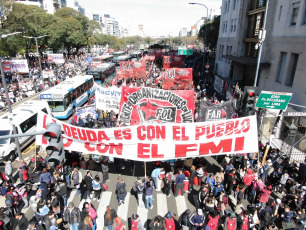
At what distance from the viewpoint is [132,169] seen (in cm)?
1186

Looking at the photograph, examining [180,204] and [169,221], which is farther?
[180,204]

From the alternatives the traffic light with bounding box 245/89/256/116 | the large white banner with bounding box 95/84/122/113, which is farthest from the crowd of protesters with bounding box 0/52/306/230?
the large white banner with bounding box 95/84/122/113

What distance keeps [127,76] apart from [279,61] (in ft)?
62.0

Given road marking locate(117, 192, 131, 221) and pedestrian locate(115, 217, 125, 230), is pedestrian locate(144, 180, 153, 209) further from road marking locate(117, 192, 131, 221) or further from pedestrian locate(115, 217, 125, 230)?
pedestrian locate(115, 217, 125, 230)

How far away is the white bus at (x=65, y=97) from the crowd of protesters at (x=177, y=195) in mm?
9077

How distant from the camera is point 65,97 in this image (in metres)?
19.8

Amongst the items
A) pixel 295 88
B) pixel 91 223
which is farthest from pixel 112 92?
pixel 295 88

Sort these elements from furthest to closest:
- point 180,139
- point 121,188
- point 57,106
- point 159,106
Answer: point 57,106
point 159,106
point 180,139
point 121,188

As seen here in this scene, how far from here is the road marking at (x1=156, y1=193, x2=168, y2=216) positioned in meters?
9.05

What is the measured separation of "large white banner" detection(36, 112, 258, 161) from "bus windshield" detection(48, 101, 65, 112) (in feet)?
38.0

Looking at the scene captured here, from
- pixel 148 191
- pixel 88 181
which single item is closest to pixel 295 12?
pixel 148 191

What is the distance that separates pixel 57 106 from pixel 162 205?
14133 mm

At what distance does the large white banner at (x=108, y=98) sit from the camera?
1677 cm

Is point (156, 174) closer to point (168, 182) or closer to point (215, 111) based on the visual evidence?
point (168, 182)
